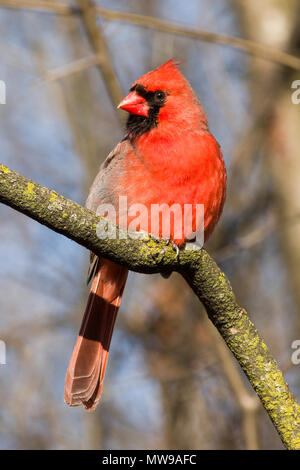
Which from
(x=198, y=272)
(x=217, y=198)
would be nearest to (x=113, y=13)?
(x=217, y=198)

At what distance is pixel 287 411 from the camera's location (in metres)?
2.53

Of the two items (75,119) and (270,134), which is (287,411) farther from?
(75,119)

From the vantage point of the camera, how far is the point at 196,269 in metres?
2.58

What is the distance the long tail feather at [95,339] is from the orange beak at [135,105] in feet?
2.49

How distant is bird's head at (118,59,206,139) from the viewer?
3.40 metres

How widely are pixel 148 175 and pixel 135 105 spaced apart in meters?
0.47

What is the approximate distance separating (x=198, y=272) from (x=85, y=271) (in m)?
2.76
